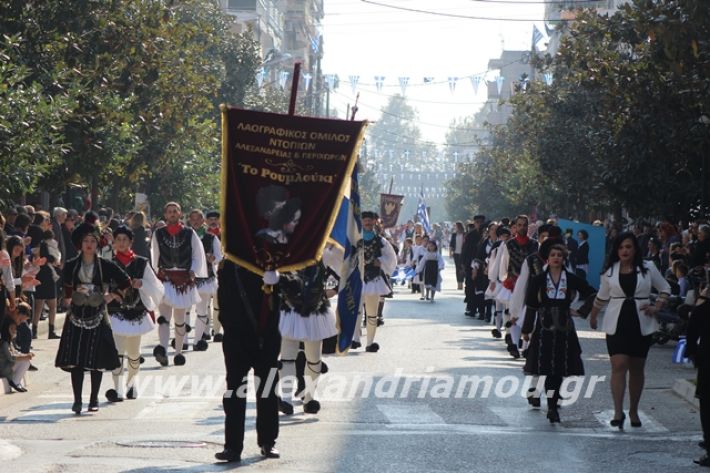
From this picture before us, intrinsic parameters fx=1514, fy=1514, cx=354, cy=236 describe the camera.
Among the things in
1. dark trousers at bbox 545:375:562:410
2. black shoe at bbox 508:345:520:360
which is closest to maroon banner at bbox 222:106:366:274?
dark trousers at bbox 545:375:562:410

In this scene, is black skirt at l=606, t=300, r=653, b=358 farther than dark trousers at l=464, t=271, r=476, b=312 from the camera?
No

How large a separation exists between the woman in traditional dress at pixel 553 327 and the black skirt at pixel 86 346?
12.4 feet

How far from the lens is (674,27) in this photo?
59.4 ft

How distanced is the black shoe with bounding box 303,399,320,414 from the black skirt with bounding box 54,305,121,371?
1744mm

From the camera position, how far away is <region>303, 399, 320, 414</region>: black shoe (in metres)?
13.7

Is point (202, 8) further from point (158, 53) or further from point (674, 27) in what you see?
point (674, 27)

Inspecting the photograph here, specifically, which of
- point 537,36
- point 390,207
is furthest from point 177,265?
point 537,36

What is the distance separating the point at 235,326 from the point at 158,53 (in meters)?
20.7

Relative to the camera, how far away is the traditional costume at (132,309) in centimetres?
1479

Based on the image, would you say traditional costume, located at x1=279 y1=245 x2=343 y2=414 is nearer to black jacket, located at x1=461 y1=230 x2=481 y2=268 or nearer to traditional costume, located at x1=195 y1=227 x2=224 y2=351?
traditional costume, located at x1=195 y1=227 x2=224 y2=351

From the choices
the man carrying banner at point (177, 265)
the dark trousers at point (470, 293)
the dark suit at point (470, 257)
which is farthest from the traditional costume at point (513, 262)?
the dark trousers at point (470, 293)

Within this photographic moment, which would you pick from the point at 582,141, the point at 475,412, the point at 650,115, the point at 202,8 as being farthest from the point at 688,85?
the point at 202,8

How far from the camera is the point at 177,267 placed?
18.4 metres

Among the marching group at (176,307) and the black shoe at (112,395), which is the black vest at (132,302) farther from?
the black shoe at (112,395)
